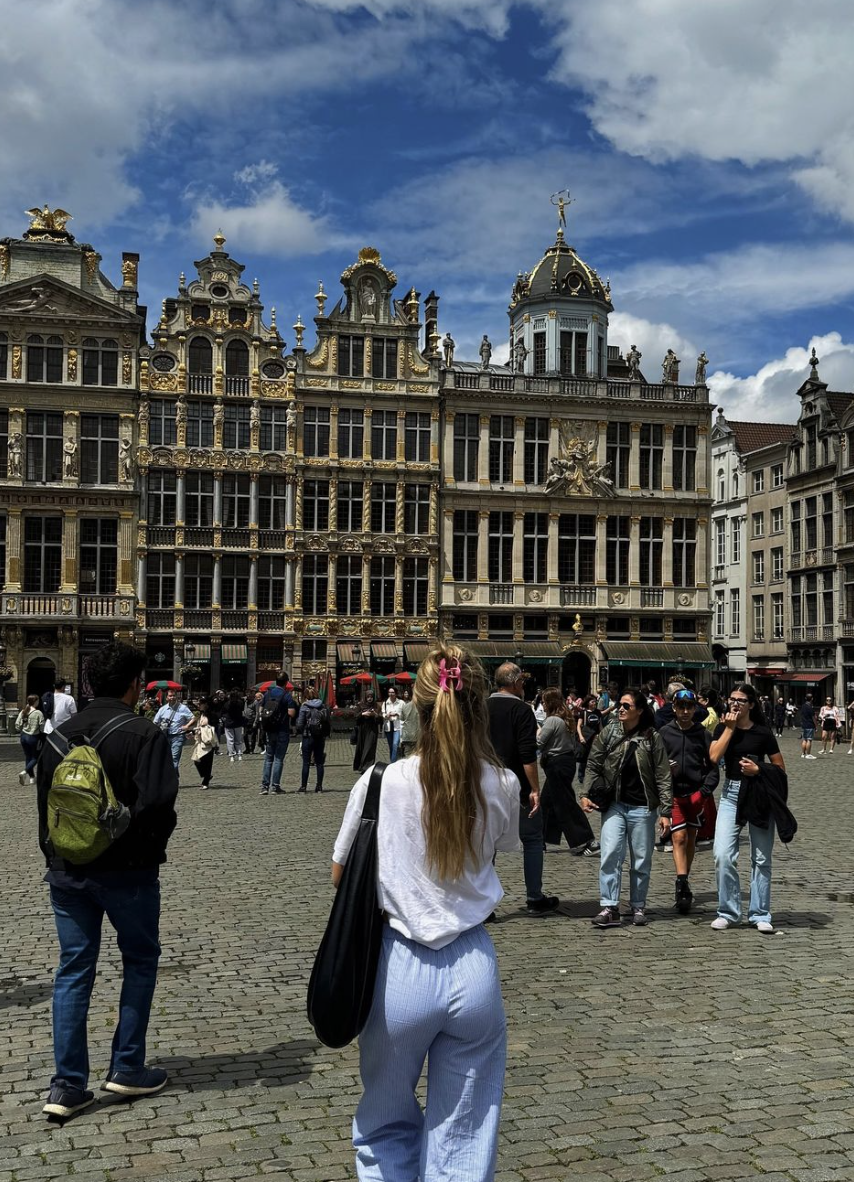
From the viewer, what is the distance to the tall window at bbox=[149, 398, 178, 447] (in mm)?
46812

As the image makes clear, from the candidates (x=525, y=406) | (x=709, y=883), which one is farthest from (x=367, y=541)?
(x=709, y=883)

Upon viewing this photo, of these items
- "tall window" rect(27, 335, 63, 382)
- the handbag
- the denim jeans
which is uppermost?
"tall window" rect(27, 335, 63, 382)

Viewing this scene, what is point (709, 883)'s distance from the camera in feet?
37.8

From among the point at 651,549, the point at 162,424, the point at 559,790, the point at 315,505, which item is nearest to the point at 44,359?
the point at 162,424

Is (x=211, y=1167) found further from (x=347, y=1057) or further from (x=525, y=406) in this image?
(x=525, y=406)

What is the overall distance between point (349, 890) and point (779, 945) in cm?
605

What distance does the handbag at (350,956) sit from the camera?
3.45 meters

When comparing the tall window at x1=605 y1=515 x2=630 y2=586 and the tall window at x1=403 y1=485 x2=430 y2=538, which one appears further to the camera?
the tall window at x1=605 y1=515 x2=630 y2=586

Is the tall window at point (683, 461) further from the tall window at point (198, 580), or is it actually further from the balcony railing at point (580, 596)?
the tall window at point (198, 580)

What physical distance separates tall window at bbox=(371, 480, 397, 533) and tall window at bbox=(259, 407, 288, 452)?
13.3 feet

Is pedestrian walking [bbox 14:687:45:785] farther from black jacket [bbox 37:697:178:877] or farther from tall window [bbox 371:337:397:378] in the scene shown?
tall window [bbox 371:337:397:378]

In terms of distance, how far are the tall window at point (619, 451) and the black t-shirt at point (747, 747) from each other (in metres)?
42.9

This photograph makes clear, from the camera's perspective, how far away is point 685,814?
10.5 metres

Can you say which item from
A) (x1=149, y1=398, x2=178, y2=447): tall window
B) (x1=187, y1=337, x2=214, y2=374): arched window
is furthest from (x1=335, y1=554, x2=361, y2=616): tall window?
(x1=187, y1=337, x2=214, y2=374): arched window
